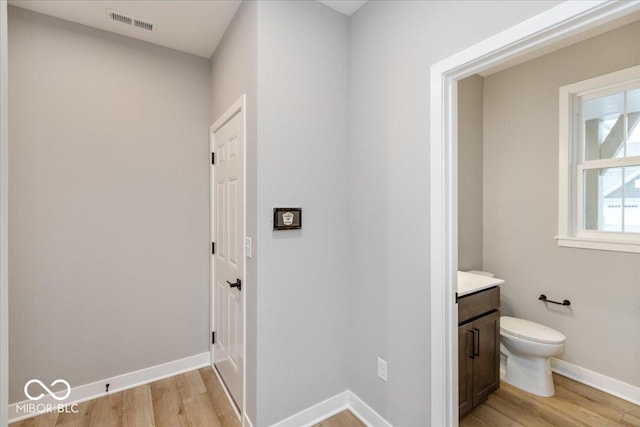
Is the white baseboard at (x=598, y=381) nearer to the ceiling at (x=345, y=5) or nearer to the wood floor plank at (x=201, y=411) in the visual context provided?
the wood floor plank at (x=201, y=411)

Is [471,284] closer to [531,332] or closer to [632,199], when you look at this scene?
[531,332]

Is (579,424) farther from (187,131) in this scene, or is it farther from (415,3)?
(187,131)

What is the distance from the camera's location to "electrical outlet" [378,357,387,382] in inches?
69.8

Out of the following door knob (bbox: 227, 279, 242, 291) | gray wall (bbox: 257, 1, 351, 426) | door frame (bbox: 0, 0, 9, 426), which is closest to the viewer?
door frame (bbox: 0, 0, 9, 426)

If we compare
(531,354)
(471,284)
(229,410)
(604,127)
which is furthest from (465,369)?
(604,127)

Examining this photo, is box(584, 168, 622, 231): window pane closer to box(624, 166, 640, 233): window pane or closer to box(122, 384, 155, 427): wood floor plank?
box(624, 166, 640, 233): window pane

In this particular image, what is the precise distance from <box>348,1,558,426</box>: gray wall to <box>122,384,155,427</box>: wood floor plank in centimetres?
138

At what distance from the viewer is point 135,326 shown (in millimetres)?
2314

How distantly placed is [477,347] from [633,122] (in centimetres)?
208

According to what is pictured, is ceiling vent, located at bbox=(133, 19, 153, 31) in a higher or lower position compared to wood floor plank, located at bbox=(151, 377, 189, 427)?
higher

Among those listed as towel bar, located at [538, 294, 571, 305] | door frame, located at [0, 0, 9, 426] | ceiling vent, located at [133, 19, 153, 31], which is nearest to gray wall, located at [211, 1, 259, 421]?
ceiling vent, located at [133, 19, 153, 31]

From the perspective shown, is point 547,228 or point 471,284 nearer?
point 471,284

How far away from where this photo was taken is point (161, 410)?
2006 mm

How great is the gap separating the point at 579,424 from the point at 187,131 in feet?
11.6
